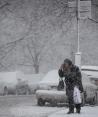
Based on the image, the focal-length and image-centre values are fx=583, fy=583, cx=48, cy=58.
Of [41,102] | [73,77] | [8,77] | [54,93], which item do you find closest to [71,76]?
[73,77]

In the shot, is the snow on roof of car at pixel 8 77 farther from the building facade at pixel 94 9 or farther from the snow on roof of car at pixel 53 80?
the snow on roof of car at pixel 53 80

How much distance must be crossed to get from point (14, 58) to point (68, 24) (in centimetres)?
613

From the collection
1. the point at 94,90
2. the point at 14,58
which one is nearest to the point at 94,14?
the point at 14,58

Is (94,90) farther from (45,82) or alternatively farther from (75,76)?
(75,76)

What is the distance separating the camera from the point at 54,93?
21578 mm

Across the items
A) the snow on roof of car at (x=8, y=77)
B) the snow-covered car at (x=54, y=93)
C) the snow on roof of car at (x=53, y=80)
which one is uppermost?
the snow on roof of car at (x=8, y=77)

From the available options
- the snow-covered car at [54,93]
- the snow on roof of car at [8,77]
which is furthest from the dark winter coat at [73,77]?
the snow on roof of car at [8,77]

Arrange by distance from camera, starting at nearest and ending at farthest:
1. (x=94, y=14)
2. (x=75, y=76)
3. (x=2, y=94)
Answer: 1. (x=75, y=76)
2. (x=2, y=94)
3. (x=94, y=14)

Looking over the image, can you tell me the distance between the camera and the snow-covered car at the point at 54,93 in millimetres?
21500

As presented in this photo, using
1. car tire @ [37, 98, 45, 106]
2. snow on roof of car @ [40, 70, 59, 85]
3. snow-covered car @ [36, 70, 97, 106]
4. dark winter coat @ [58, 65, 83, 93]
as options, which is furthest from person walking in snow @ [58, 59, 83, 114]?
snow on roof of car @ [40, 70, 59, 85]

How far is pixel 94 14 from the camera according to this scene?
45.8 meters

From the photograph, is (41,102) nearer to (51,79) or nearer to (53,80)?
(53,80)

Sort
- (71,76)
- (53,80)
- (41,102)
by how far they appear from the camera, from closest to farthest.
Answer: (71,76) → (41,102) → (53,80)

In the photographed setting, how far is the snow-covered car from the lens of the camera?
2150 centimetres
